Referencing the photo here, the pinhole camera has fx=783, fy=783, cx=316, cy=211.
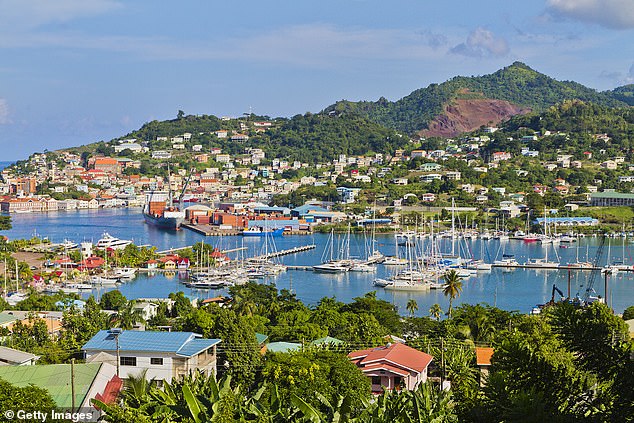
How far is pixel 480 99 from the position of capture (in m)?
61.9

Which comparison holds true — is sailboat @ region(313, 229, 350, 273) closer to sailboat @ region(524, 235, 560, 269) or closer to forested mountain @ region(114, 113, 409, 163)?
sailboat @ region(524, 235, 560, 269)

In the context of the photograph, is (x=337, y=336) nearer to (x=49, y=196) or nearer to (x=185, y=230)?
(x=185, y=230)

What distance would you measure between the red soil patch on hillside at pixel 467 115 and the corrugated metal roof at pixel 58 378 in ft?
180

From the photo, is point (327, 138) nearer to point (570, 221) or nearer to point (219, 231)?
point (219, 231)

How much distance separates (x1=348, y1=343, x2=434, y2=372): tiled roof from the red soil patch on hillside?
2094 inches

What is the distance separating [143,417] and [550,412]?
6.53ft

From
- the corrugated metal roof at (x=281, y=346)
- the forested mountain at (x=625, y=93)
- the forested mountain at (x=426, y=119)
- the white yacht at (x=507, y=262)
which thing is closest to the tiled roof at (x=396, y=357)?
the corrugated metal roof at (x=281, y=346)

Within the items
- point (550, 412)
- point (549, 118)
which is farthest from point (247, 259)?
point (549, 118)

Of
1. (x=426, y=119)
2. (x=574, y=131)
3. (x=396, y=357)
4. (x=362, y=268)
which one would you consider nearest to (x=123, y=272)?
(x=362, y=268)

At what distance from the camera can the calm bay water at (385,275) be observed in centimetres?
1359

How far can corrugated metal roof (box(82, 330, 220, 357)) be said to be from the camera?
17.5 feet

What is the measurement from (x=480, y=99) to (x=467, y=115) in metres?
2.62

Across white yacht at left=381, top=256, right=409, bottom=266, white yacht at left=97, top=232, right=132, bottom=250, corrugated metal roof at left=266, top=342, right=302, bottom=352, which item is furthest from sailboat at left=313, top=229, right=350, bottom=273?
corrugated metal roof at left=266, top=342, right=302, bottom=352

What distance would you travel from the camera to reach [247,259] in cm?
1814
